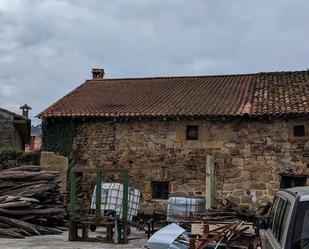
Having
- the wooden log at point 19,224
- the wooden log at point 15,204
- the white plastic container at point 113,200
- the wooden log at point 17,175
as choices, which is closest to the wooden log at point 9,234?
the wooden log at point 19,224

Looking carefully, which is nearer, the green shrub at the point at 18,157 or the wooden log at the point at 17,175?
the wooden log at the point at 17,175

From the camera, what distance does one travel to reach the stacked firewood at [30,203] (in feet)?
44.2

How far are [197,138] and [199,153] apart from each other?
58 cm

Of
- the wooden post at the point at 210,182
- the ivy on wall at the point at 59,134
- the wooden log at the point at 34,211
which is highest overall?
the ivy on wall at the point at 59,134

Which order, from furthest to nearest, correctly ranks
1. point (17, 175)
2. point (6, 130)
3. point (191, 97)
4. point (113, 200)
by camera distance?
point (6, 130) → point (191, 97) → point (17, 175) → point (113, 200)

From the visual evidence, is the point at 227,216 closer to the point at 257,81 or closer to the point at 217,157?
the point at 217,157

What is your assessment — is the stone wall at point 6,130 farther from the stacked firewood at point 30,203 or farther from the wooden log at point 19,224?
the wooden log at point 19,224

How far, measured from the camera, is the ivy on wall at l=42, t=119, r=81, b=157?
63.2 feet

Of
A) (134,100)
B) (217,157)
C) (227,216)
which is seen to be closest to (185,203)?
(227,216)

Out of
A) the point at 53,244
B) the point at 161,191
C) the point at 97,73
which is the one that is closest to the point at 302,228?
the point at 53,244

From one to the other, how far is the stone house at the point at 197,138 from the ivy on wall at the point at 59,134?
4 cm

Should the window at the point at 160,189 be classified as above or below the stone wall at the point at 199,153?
below

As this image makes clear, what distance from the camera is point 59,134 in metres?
19.5

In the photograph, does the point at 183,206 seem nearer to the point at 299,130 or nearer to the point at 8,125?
the point at 299,130
